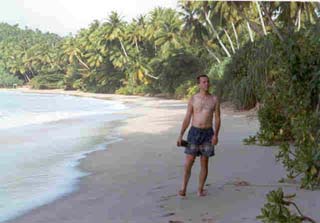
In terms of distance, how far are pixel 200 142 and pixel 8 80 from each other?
3312 inches

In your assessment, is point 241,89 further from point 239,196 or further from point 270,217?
point 270,217

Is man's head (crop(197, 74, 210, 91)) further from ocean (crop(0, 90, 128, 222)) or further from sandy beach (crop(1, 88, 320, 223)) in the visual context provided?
ocean (crop(0, 90, 128, 222))

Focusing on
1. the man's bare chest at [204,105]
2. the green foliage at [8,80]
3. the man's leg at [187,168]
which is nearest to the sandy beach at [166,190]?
the man's leg at [187,168]

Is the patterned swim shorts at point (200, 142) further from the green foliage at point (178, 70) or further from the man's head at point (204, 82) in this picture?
the green foliage at point (178, 70)

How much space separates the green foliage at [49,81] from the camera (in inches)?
2987

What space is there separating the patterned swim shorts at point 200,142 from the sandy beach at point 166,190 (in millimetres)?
510

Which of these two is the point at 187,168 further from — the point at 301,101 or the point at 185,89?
the point at 185,89

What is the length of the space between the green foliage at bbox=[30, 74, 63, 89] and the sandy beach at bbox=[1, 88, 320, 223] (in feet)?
217

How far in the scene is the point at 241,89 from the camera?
20.6m

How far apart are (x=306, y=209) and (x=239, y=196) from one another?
40.2 inches

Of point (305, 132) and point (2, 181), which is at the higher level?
point (305, 132)

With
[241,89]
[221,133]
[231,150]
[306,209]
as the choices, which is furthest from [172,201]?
[241,89]

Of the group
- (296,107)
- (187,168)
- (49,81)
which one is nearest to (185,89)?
(296,107)

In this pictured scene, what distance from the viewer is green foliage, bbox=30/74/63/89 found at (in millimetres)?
75875
